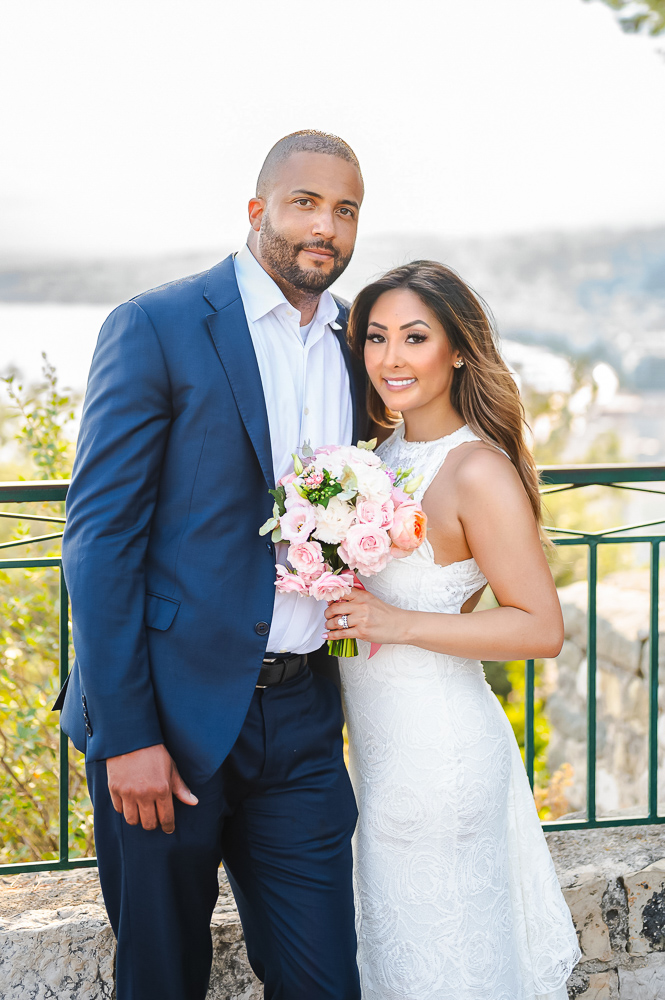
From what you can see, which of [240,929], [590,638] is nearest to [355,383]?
[590,638]

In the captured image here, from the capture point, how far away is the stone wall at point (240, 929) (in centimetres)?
243

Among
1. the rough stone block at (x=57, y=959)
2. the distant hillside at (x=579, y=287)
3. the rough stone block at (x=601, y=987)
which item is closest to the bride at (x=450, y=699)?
the rough stone block at (x=601, y=987)

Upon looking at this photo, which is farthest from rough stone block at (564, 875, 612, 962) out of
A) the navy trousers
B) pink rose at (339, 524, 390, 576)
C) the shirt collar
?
the shirt collar

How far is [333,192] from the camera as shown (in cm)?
214

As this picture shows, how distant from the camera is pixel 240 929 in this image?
2.51m

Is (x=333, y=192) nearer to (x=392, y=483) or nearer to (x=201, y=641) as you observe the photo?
(x=392, y=483)

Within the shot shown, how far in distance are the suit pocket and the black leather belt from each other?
0.24 meters

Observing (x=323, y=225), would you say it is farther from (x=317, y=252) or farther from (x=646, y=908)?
(x=646, y=908)

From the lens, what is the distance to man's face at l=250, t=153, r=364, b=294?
6.97ft

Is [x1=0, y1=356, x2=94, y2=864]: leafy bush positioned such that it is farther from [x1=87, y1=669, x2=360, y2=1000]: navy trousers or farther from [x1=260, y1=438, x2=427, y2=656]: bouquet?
[x1=260, y1=438, x2=427, y2=656]: bouquet

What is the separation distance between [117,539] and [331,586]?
0.47 meters

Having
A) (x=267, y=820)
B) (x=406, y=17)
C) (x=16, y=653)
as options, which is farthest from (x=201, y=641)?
(x=406, y=17)

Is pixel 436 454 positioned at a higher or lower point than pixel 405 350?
lower

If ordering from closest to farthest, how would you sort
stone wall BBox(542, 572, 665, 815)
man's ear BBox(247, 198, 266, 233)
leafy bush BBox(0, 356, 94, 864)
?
man's ear BBox(247, 198, 266, 233)
leafy bush BBox(0, 356, 94, 864)
stone wall BBox(542, 572, 665, 815)
